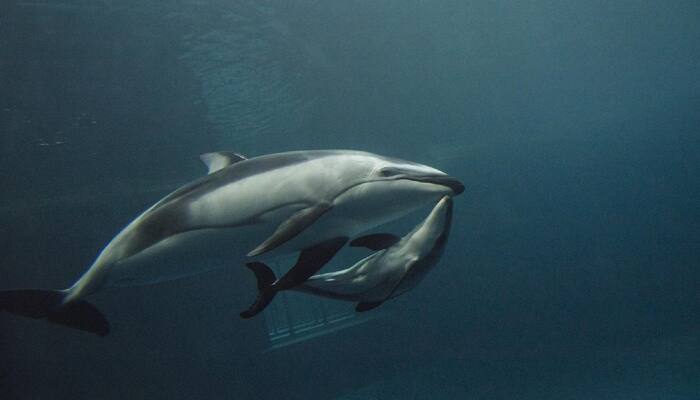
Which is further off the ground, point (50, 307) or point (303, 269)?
point (303, 269)

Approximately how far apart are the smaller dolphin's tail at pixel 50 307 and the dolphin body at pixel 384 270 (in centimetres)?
99

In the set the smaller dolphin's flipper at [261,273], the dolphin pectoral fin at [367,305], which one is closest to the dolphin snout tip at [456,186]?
the dolphin pectoral fin at [367,305]

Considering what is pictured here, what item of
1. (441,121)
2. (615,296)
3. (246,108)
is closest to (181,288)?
(246,108)

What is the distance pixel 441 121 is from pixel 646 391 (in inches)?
524

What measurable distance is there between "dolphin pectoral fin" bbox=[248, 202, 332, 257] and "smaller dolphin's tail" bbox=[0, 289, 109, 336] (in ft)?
4.09

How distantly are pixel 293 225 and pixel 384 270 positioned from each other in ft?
1.69

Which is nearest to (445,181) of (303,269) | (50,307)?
(303,269)

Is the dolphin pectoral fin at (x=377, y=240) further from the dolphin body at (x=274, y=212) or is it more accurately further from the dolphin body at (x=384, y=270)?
the dolphin body at (x=274, y=212)

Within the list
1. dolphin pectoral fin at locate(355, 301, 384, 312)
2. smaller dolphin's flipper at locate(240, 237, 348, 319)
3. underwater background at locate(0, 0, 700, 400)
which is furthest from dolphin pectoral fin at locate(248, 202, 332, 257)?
underwater background at locate(0, 0, 700, 400)

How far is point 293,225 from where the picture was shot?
1.41 m

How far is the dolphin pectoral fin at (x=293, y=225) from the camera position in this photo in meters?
1.34

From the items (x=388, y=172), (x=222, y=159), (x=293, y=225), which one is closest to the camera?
(x=293, y=225)

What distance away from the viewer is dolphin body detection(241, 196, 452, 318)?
1.60m

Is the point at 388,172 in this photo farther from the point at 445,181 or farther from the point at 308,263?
the point at 308,263
